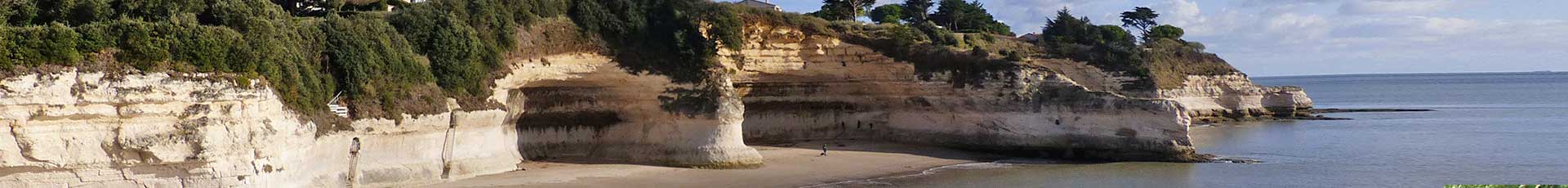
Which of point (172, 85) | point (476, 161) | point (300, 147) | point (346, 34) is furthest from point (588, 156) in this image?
point (172, 85)

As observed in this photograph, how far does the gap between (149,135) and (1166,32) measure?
66.0m

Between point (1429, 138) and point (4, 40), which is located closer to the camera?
point (4, 40)

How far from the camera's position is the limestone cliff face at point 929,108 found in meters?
34.5

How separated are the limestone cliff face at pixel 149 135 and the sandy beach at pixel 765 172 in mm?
4944

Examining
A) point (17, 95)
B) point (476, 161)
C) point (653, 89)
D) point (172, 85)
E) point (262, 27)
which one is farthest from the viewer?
point (653, 89)

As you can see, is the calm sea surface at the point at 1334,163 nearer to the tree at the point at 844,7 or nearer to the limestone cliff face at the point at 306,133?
the limestone cliff face at the point at 306,133

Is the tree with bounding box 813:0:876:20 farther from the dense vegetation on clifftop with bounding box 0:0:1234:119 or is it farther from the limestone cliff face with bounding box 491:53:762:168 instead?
the limestone cliff face with bounding box 491:53:762:168

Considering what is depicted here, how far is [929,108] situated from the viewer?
38.7 m

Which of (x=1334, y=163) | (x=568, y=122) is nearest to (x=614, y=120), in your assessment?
(x=568, y=122)

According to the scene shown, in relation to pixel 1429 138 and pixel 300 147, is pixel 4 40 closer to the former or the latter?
pixel 300 147

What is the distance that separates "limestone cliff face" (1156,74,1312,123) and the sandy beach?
2863 centimetres

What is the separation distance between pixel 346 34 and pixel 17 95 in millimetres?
6882

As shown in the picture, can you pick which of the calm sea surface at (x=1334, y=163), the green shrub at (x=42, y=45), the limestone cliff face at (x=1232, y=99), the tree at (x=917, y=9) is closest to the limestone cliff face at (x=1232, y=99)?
the limestone cliff face at (x=1232, y=99)

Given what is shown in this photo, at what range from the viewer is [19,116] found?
60.1 ft
